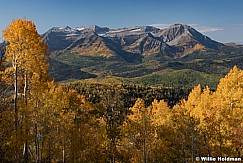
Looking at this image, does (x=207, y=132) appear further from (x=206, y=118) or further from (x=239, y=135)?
(x=239, y=135)

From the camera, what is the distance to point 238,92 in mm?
47562

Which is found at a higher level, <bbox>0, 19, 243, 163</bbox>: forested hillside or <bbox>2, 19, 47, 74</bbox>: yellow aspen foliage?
<bbox>2, 19, 47, 74</bbox>: yellow aspen foliage

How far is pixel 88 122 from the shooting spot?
48.2m

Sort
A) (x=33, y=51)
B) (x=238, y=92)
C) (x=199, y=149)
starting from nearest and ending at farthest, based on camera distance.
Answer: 1. (x=33, y=51)
2. (x=199, y=149)
3. (x=238, y=92)

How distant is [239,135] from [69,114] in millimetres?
20444

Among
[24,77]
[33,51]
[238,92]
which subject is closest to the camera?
[33,51]

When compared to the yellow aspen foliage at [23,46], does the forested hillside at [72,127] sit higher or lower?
lower

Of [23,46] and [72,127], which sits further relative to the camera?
[72,127]

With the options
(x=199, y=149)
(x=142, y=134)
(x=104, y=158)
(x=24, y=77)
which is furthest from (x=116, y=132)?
(x=24, y=77)

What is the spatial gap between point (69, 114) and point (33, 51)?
30.5ft

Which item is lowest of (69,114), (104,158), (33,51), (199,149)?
(104,158)

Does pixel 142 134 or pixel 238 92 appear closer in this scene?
pixel 142 134

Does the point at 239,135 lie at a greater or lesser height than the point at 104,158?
greater

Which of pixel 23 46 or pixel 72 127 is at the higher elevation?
pixel 23 46
